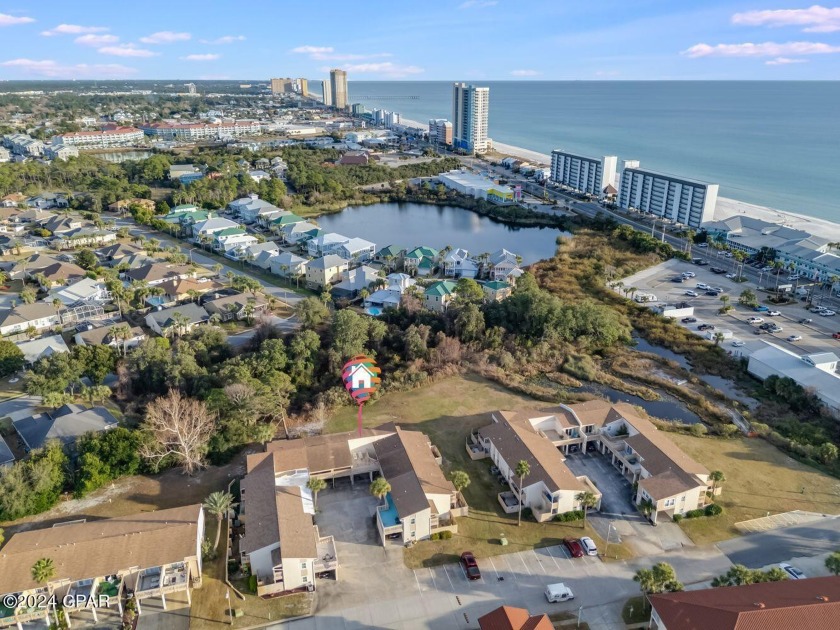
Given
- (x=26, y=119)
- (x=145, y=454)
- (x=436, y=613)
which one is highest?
(x=26, y=119)

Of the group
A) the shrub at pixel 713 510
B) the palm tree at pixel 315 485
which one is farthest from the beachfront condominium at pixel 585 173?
the palm tree at pixel 315 485

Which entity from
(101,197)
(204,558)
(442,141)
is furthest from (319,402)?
(442,141)

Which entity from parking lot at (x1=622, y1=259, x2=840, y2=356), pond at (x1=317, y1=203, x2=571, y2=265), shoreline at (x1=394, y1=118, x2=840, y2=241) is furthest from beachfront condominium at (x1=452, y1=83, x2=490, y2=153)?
parking lot at (x1=622, y1=259, x2=840, y2=356)

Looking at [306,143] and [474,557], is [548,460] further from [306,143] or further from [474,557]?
[306,143]

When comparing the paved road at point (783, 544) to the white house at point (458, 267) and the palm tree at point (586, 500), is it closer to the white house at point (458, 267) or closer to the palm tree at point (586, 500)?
the palm tree at point (586, 500)

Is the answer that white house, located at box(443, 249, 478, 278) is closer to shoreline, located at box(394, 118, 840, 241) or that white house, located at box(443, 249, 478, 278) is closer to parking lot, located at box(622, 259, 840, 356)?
parking lot, located at box(622, 259, 840, 356)
